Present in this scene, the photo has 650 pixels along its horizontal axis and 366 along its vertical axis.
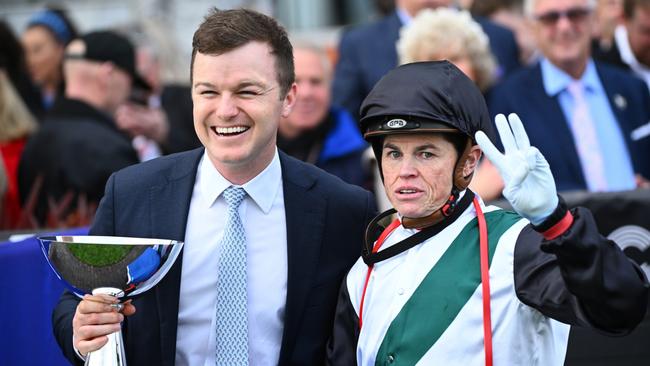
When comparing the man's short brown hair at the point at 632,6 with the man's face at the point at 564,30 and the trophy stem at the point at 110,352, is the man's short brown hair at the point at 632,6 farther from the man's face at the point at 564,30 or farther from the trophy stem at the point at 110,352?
the trophy stem at the point at 110,352

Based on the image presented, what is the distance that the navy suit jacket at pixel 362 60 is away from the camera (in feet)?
23.2

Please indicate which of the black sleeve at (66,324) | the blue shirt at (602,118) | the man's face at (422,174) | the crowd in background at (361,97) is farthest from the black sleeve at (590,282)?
Result: the blue shirt at (602,118)

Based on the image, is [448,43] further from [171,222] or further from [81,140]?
[171,222]

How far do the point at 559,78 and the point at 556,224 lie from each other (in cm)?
320

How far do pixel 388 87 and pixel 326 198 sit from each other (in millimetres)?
568

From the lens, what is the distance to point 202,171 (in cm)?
407

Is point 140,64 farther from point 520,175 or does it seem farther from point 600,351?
point 520,175

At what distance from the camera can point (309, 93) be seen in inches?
263

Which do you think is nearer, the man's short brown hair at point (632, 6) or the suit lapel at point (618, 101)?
the suit lapel at point (618, 101)

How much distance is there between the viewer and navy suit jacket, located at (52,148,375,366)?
153 inches

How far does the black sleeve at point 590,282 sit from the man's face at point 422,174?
487mm

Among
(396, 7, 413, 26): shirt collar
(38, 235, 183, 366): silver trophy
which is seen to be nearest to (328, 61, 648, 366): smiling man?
(38, 235, 183, 366): silver trophy

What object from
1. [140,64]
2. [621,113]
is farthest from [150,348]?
[140,64]

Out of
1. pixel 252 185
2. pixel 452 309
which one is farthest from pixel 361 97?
pixel 452 309
